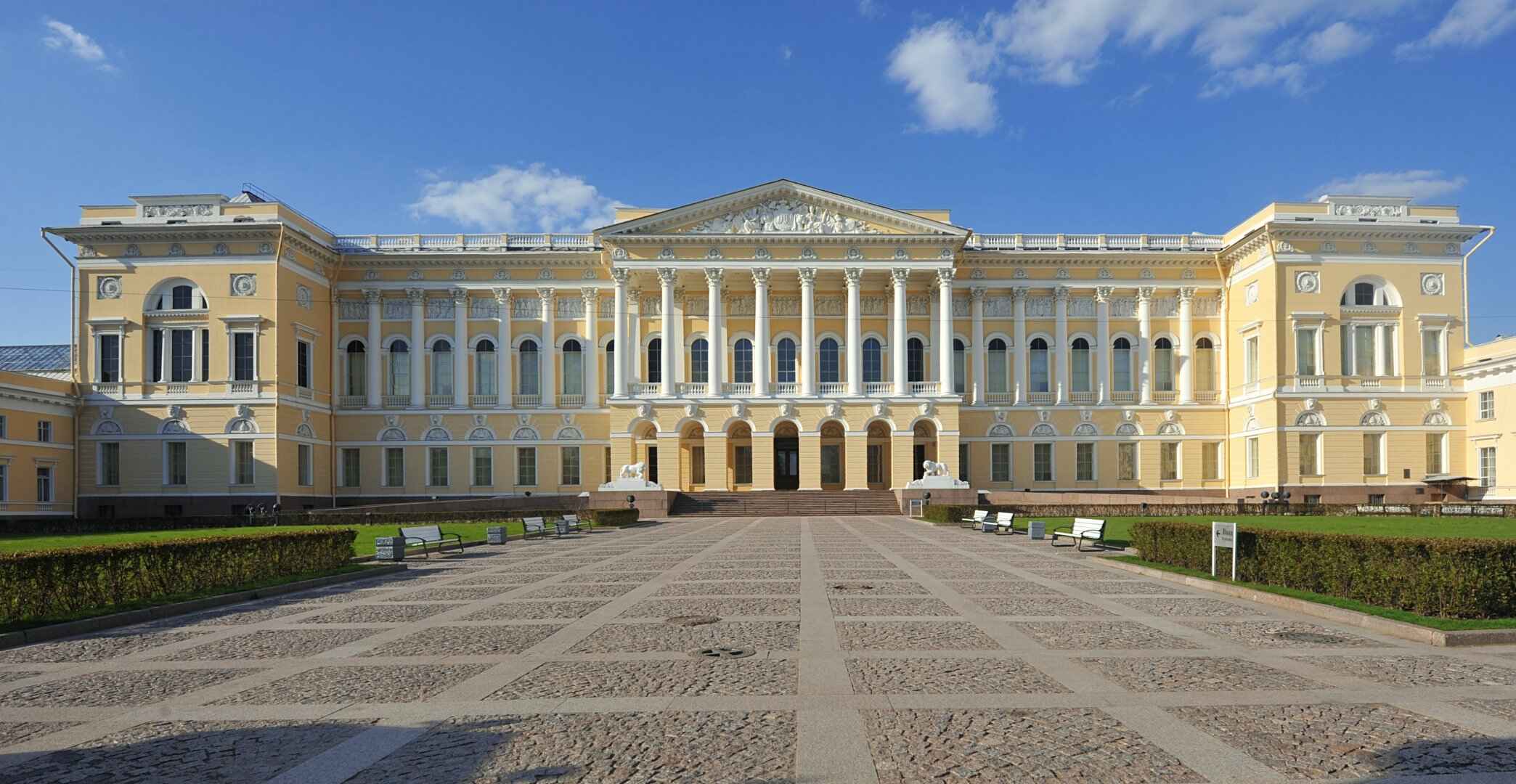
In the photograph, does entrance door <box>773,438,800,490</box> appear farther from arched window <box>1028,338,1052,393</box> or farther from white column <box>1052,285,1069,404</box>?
white column <box>1052,285,1069,404</box>

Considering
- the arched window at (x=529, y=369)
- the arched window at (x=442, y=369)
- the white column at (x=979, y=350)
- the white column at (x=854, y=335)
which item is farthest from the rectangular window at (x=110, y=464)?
the white column at (x=979, y=350)

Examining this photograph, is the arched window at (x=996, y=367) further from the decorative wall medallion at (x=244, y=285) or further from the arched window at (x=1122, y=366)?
the decorative wall medallion at (x=244, y=285)

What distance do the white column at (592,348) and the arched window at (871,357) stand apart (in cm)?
1445

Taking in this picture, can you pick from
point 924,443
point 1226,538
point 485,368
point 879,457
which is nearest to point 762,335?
point 924,443

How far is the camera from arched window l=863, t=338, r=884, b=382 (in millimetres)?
53594

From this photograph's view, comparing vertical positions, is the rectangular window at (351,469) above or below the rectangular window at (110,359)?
below

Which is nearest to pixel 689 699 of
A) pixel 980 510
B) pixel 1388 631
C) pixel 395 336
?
pixel 1388 631

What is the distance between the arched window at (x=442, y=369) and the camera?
53.6 m

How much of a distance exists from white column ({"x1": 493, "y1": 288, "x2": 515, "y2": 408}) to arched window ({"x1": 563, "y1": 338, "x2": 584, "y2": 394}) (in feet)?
9.47

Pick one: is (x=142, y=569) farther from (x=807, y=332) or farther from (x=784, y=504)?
(x=807, y=332)

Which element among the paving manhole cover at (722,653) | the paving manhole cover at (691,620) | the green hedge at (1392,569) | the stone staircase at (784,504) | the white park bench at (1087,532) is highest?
the green hedge at (1392,569)

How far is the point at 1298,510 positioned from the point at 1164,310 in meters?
16.7

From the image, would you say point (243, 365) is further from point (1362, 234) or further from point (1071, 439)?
point (1362, 234)

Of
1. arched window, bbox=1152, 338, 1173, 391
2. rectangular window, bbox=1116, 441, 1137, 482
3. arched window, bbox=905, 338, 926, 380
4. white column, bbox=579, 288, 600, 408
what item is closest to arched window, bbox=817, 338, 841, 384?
arched window, bbox=905, 338, 926, 380
